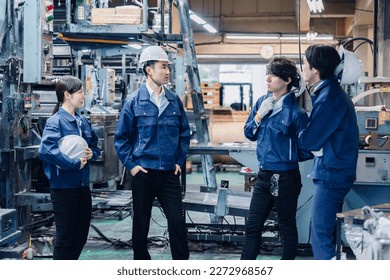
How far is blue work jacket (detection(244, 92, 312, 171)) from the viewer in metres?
4.12

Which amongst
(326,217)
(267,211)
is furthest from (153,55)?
(326,217)

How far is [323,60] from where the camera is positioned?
3.81 metres

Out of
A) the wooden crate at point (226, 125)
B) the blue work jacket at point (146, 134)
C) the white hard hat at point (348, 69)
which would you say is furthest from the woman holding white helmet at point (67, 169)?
the wooden crate at point (226, 125)

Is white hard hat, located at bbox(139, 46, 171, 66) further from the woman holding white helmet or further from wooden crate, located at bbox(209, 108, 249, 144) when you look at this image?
wooden crate, located at bbox(209, 108, 249, 144)

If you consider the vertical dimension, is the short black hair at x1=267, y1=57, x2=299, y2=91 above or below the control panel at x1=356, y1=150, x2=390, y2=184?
above

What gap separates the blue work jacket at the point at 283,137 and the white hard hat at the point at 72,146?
131cm

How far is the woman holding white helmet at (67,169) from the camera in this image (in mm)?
4059

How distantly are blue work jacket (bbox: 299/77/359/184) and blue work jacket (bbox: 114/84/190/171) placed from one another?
3.48 ft

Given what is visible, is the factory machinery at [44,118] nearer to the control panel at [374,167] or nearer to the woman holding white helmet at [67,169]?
the control panel at [374,167]

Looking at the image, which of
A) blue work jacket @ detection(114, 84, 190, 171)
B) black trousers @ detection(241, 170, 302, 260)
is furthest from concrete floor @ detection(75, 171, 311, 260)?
blue work jacket @ detection(114, 84, 190, 171)

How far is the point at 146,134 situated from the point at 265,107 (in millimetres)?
911
